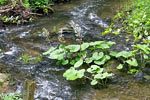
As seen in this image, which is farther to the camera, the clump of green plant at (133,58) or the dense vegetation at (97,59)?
the clump of green plant at (133,58)

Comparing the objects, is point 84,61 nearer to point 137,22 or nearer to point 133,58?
point 133,58

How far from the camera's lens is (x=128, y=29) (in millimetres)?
6965

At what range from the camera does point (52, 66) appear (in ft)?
16.3

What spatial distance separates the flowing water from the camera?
3803 mm

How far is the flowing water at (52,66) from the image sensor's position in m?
3.80

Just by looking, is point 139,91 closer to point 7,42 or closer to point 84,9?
point 7,42

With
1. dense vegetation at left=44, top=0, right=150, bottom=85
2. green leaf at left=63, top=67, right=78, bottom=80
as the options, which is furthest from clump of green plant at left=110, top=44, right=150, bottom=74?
green leaf at left=63, top=67, right=78, bottom=80

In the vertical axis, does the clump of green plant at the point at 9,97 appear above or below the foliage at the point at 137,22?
below

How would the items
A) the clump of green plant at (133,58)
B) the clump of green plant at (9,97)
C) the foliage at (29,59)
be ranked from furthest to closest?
the foliage at (29,59)
the clump of green plant at (133,58)
the clump of green plant at (9,97)

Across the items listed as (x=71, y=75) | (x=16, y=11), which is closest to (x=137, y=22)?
(x=71, y=75)

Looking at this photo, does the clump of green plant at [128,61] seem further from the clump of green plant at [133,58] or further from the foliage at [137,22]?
the foliage at [137,22]

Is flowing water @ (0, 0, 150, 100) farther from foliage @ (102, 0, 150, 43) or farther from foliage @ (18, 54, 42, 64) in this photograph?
foliage @ (102, 0, 150, 43)

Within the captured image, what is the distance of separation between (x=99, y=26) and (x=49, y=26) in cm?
222

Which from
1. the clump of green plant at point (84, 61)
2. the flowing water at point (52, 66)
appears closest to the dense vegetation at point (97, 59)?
the clump of green plant at point (84, 61)
